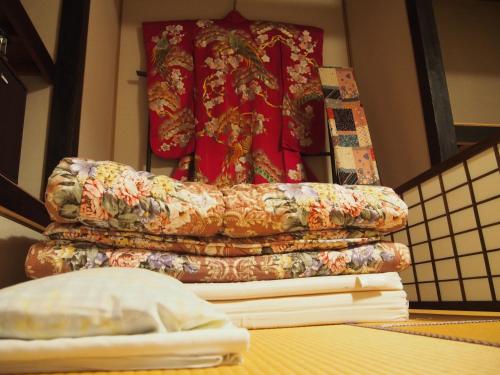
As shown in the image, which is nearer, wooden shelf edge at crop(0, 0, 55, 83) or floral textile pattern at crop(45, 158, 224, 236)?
floral textile pattern at crop(45, 158, 224, 236)

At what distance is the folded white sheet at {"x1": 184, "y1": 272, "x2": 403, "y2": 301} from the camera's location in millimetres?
1172

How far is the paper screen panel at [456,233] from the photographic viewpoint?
59.6 inches

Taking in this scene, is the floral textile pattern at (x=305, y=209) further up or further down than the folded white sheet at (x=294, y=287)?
further up

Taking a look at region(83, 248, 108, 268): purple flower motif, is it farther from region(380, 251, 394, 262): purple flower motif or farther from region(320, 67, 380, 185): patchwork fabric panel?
region(320, 67, 380, 185): patchwork fabric panel

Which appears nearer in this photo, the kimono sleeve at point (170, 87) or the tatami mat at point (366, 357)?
the tatami mat at point (366, 357)

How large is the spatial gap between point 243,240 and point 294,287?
219 millimetres

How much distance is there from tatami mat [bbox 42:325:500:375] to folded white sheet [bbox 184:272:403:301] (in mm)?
308

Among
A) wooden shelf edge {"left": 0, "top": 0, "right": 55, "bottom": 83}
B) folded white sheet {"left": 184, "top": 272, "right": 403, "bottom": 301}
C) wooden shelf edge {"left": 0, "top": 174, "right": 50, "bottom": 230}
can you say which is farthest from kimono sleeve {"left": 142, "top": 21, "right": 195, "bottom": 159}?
folded white sheet {"left": 184, "top": 272, "right": 403, "bottom": 301}

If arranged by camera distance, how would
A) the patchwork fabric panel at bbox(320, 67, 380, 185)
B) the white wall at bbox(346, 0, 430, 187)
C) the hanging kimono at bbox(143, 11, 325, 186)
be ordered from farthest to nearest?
the hanging kimono at bbox(143, 11, 325, 186) < the patchwork fabric panel at bbox(320, 67, 380, 185) < the white wall at bbox(346, 0, 430, 187)

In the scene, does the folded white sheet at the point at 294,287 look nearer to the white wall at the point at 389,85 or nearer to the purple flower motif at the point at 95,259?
the purple flower motif at the point at 95,259

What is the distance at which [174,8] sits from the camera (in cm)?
304

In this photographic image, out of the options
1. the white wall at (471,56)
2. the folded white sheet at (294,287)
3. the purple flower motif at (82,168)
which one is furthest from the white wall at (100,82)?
the white wall at (471,56)

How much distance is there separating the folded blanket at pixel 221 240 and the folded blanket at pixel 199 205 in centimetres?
3

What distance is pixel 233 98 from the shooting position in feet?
8.96
